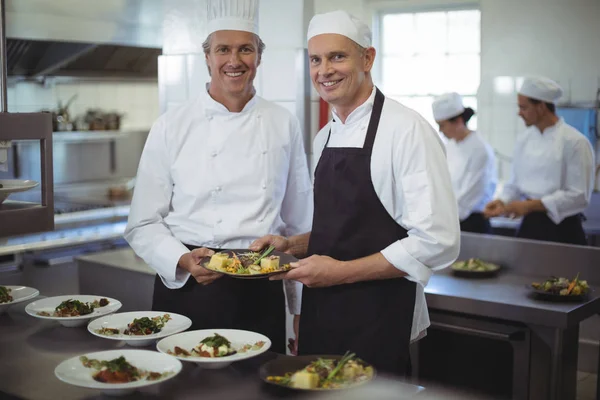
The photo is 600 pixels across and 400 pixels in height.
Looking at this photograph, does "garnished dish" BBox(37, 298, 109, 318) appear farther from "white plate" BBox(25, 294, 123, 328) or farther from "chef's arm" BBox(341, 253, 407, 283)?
"chef's arm" BBox(341, 253, 407, 283)

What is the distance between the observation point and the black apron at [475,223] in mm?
4938

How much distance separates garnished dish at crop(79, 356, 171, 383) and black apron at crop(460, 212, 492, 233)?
10.9 feet

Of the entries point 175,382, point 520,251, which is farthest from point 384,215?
point 520,251

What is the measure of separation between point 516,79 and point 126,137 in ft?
13.5

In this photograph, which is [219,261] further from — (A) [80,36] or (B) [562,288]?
(A) [80,36]

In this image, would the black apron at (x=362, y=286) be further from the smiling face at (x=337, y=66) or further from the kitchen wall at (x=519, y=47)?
the kitchen wall at (x=519, y=47)

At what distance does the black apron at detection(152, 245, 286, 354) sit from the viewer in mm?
2768

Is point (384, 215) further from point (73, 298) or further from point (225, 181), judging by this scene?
point (73, 298)

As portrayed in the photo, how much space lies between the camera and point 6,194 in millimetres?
2336

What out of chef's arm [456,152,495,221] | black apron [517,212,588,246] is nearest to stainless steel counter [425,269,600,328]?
black apron [517,212,588,246]

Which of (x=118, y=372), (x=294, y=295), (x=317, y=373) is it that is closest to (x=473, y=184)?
(x=294, y=295)

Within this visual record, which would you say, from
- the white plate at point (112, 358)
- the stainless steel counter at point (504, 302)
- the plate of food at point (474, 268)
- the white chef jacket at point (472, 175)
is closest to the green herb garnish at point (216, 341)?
the white plate at point (112, 358)

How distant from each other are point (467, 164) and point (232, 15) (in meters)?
2.49

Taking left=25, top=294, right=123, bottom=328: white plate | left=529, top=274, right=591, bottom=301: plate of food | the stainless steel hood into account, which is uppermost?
the stainless steel hood
